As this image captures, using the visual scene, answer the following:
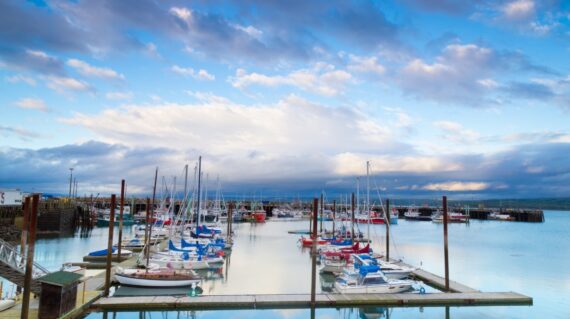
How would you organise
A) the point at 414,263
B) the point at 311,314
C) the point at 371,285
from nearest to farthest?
1. the point at 311,314
2. the point at 371,285
3. the point at 414,263

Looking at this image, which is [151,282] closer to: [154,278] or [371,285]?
[154,278]

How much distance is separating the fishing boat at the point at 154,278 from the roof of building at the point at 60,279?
10013mm

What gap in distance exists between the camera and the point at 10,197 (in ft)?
234

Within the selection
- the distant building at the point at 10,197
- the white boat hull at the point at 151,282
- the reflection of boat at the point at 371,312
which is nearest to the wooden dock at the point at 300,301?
the reflection of boat at the point at 371,312

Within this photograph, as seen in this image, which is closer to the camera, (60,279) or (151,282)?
(60,279)

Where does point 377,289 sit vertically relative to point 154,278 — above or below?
above

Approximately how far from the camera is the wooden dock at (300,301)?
25203 millimetres

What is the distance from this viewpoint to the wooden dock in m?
25.2

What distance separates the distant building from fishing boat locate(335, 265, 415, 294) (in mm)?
64431

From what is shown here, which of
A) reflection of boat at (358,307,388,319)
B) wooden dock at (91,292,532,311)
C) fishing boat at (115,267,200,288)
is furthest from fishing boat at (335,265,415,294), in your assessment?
fishing boat at (115,267,200,288)

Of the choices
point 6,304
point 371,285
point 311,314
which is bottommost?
point 311,314

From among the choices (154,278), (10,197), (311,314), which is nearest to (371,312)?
(311,314)

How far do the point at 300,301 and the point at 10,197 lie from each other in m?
67.1

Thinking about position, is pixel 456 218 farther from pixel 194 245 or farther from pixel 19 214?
pixel 19 214
